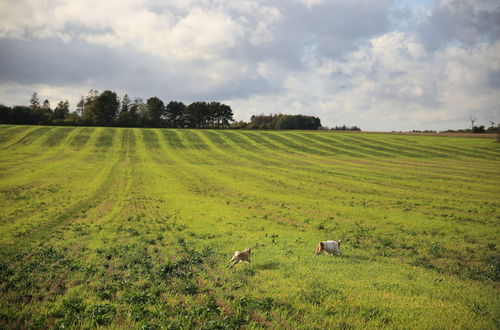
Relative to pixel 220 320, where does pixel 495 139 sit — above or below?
above

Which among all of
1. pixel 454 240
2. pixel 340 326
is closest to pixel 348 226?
pixel 454 240

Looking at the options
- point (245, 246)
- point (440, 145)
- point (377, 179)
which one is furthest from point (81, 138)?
point (440, 145)

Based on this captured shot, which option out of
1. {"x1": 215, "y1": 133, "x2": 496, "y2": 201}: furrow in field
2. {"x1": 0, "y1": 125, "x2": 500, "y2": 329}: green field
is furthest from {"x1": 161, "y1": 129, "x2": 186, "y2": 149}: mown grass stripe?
{"x1": 215, "y1": 133, "x2": 496, "y2": 201}: furrow in field

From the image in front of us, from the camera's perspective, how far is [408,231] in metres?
23.1

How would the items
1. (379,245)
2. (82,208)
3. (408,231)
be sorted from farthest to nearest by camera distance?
(82,208)
(408,231)
(379,245)

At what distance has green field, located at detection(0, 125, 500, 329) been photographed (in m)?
9.13

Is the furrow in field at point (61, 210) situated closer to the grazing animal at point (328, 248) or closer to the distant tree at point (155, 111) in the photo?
the grazing animal at point (328, 248)

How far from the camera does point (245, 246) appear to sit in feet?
59.7

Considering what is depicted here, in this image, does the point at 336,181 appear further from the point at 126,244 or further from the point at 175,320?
the point at 175,320

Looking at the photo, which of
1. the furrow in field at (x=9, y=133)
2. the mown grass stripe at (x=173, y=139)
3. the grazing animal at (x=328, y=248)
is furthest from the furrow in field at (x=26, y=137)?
the grazing animal at (x=328, y=248)

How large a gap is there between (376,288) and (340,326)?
377 centimetres

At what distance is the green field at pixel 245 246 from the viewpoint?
30.0 feet

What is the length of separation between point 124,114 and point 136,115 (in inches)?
269

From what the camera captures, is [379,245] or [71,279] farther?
[379,245]
